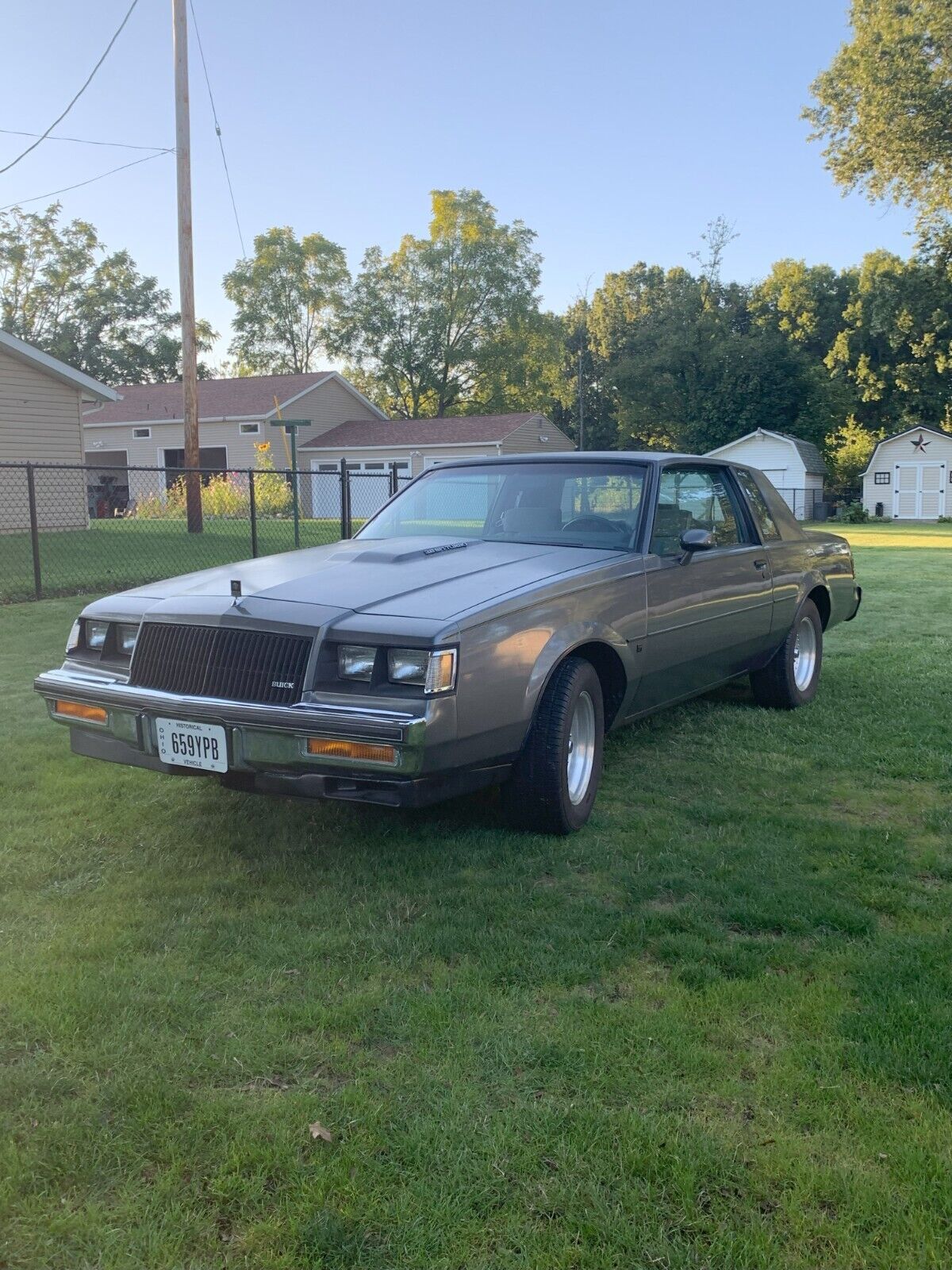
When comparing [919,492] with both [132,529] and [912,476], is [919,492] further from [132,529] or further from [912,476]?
[132,529]

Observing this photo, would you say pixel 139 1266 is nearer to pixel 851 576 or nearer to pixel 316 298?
pixel 851 576

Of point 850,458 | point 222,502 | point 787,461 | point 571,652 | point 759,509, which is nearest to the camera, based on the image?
point 571,652

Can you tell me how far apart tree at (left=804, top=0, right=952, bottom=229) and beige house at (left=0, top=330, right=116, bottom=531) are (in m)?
20.8

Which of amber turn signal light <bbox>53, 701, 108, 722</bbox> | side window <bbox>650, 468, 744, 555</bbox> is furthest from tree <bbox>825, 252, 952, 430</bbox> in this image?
amber turn signal light <bbox>53, 701, 108, 722</bbox>

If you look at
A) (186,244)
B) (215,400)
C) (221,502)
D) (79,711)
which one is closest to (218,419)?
(215,400)

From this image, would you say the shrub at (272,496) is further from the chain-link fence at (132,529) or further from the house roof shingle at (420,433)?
the house roof shingle at (420,433)

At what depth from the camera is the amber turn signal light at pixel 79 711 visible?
3918 mm

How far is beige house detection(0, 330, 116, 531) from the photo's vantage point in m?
19.7

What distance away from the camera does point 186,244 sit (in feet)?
54.3

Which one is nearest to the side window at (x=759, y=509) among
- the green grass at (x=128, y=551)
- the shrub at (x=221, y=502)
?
the green grass at (x=128, y=551)

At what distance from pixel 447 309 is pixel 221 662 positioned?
46.5 metres

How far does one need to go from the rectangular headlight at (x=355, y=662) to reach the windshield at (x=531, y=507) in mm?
1537

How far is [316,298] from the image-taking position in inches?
1960

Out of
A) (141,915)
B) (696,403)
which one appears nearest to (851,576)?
(141,915)
